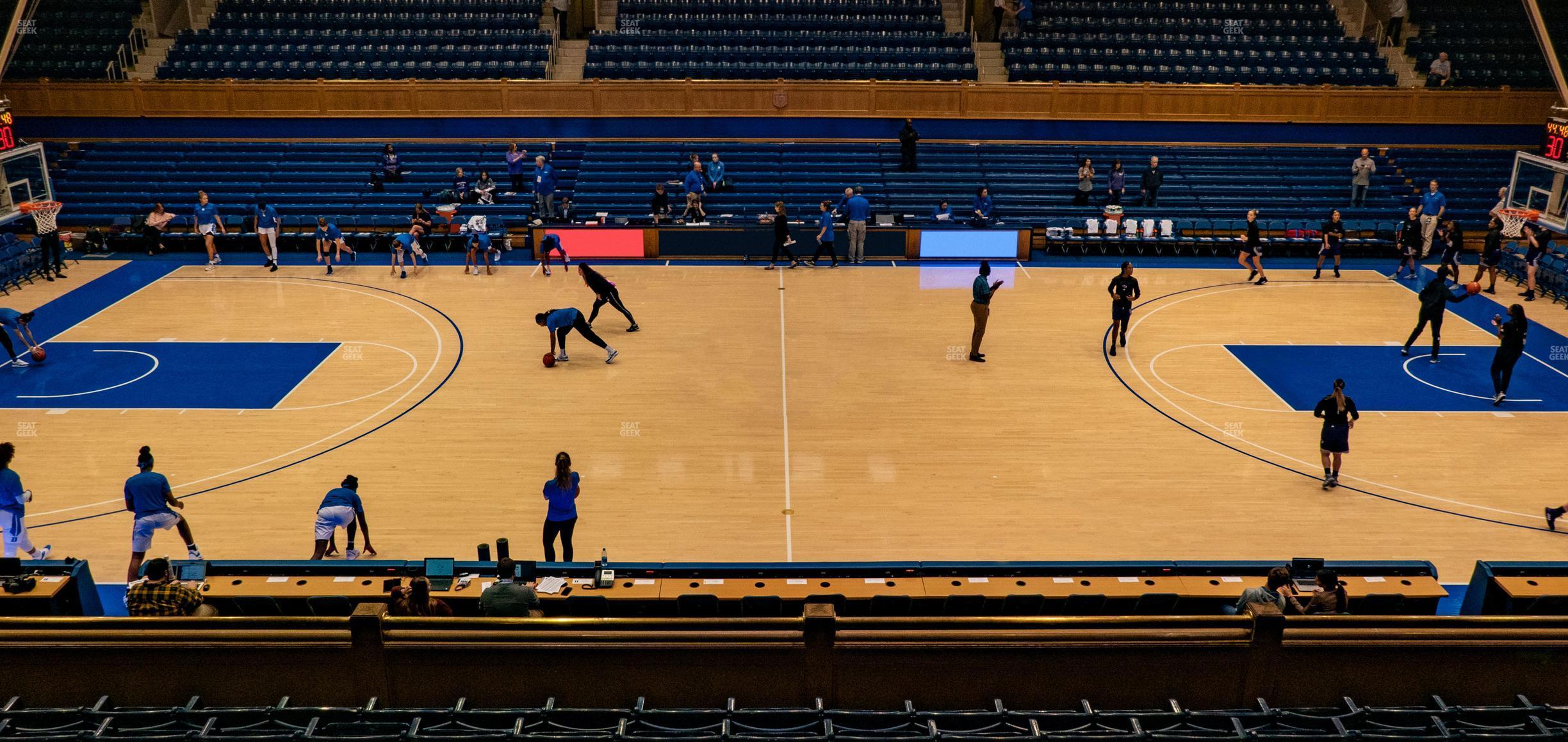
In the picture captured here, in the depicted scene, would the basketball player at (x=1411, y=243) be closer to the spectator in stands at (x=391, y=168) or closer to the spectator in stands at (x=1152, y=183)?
the spectator in stands at (x=1152, y=183)

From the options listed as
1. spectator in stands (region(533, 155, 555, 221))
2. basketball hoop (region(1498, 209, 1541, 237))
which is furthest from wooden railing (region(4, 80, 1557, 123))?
basketball hoop (region(1498, 209, 1541, 237))

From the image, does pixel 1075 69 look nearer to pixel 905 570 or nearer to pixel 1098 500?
pixel 1098 500

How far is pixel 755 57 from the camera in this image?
31.4m

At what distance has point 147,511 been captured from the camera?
11891 mm

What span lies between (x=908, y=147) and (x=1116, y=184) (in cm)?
521

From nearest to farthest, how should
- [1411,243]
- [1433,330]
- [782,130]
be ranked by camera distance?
[1433,330]
[1411,243]
[782,130]

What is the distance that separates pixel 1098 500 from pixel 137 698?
414 inches

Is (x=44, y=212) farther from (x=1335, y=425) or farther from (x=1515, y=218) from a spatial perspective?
(x=1515, y=218)

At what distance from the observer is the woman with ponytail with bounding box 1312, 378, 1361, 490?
13.9 m

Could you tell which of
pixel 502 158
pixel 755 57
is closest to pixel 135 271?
pixel 502 158

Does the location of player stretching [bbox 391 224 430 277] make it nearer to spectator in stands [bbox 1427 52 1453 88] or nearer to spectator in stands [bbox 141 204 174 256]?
spectator in stands [bbox 141 204 174 256]

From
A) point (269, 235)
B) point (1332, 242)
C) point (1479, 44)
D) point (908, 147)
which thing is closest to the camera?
point (1332, 242)

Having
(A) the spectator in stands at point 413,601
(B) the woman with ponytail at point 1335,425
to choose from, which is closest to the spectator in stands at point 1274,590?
(B) the woman with ponytail at point 1335,425

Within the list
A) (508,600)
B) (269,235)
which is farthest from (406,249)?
(508,600)
